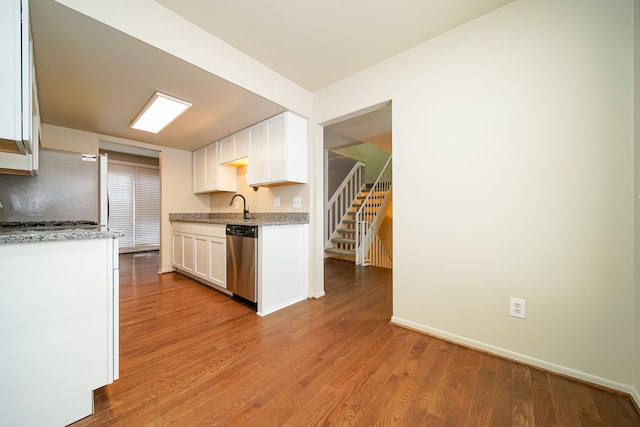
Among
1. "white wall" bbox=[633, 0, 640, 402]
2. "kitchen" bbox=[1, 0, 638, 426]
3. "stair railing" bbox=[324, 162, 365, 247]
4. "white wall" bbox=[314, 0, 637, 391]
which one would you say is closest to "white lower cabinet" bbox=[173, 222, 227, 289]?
"kitchen" bbox=[1, 0, 638, 426]

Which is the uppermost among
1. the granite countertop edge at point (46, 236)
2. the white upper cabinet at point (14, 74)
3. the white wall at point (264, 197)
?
the white upper cabinet at point (14, 74)

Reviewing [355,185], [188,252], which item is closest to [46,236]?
[188,252]

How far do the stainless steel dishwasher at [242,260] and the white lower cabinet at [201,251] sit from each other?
0.49ft

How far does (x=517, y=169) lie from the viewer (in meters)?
1.56

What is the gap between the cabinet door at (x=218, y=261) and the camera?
108 inches

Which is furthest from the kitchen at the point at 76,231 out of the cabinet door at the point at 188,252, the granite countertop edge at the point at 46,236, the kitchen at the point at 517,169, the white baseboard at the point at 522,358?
the white baseboard at the point at 522,358

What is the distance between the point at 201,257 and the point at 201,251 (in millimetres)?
82

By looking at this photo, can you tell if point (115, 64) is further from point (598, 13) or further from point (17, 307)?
point (598, 13)

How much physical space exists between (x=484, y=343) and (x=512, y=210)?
0.98 m

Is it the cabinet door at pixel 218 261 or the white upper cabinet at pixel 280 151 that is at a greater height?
the white upper cabinet at pixel 280 151

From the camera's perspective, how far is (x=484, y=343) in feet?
5.49

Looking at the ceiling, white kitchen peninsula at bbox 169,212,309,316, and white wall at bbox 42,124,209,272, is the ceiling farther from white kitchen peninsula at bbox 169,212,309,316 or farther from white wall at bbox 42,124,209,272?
white kitchen peninsula at bbox 169,212,309,316

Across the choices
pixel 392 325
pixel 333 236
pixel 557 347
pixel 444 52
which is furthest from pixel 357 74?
pixel 333 236

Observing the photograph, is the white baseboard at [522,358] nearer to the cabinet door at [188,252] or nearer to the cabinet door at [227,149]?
the cabinet door at [188,252]
